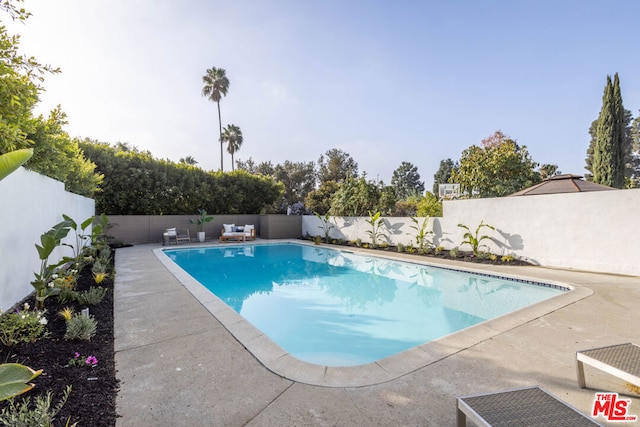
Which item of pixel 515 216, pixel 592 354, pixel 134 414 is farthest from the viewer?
pixel 515 216

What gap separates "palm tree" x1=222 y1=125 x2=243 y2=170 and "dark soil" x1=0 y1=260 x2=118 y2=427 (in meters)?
26.3

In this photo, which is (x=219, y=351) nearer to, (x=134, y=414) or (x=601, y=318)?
A: (x=134, y=414)

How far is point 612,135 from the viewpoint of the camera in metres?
16.1

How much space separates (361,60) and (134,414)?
11.7m

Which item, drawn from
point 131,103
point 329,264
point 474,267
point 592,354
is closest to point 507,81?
point 474,267

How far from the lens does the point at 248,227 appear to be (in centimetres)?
1653

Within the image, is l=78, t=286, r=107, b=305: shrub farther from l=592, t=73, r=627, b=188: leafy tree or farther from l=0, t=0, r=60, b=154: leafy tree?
l=592, t=73, r=627, b=188: leafy tree

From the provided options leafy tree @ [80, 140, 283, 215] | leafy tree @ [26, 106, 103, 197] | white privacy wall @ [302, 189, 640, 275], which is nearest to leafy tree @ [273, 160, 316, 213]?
leafy tree @ [80, 140, 283, 215]

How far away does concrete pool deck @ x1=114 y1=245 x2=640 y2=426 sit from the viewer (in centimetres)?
200

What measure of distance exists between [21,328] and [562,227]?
35.6ft

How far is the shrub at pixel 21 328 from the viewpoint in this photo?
9.42 feet

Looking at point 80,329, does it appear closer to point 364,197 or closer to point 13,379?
point 13,379

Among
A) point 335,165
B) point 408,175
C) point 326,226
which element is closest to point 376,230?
point 326,226

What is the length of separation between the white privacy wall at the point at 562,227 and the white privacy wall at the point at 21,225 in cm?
1106
